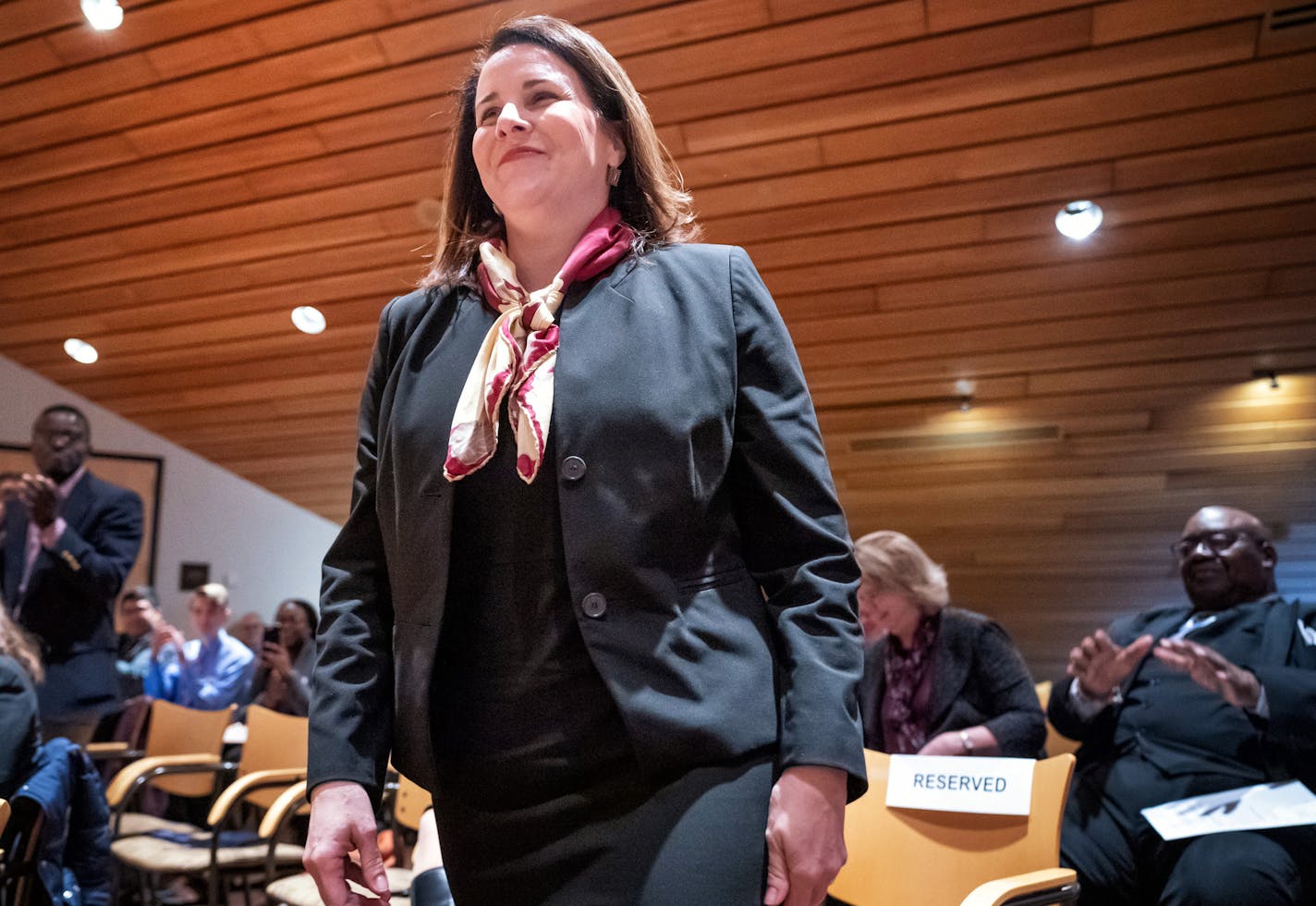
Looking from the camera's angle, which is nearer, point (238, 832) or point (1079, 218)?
point (238, 832)

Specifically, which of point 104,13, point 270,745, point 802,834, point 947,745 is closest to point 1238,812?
point 947,745

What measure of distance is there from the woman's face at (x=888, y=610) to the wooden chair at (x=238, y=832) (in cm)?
177

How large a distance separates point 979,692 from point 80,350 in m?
6.04

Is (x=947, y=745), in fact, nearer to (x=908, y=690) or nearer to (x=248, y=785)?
(x=908, y=690)

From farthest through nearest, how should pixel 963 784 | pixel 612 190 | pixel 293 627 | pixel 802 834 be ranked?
pixel 293 627, pixel 963 784, pixel 612 190, pixel 802 834

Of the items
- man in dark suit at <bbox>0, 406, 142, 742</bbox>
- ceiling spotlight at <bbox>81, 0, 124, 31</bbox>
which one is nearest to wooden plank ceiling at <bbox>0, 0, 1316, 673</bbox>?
ceiling spotlight at <bbox>81, 0, 124, 31</bbox>

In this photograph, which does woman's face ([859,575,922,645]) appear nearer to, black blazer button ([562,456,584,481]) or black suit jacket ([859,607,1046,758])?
black suit jacket ([859,607,1046,758])

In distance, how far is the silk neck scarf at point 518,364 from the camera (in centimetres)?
98

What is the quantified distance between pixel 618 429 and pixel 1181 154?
3.77m

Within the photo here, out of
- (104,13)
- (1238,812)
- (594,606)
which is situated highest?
(104,13)

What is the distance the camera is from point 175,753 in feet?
13.7

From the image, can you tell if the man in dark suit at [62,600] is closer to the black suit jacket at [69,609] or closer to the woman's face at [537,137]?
the black suit jacket at [69,609]

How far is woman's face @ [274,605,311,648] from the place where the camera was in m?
5.78

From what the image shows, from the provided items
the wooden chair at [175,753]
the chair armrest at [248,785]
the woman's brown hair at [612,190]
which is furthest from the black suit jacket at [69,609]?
the woman's brown hair at [612,190]
